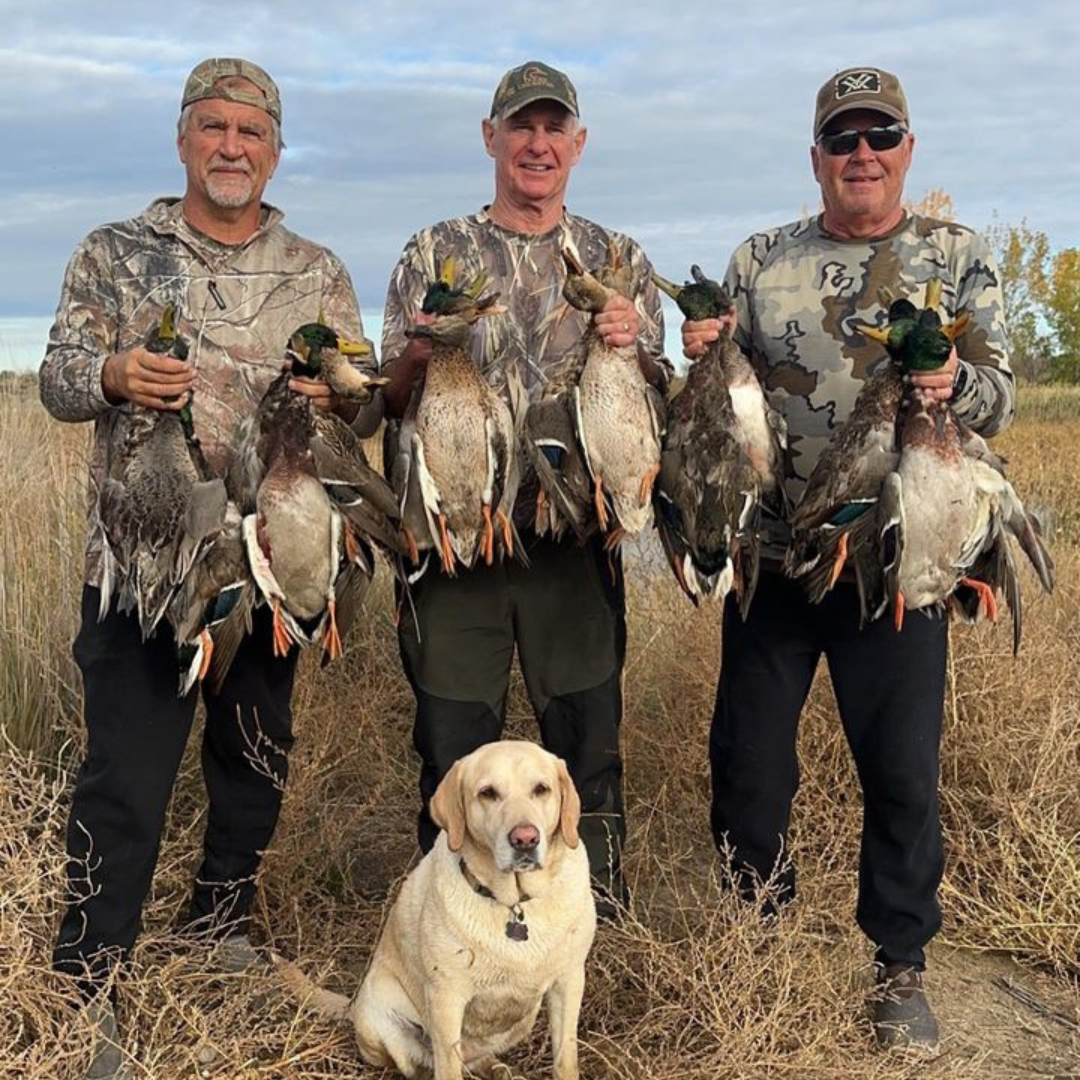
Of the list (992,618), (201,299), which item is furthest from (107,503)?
(992,618)

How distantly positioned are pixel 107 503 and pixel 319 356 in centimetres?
85

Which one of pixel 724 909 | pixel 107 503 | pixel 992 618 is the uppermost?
pixel 107 503

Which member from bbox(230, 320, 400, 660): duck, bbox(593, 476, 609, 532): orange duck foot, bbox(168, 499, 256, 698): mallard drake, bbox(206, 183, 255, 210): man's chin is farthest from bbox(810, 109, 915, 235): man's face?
bbox(168, 499, 256, 698): mallard drake

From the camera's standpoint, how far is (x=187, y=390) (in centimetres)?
397

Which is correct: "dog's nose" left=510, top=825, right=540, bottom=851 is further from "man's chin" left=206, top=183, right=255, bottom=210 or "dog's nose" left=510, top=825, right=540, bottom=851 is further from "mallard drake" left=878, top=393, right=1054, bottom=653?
"man's chin" left=206, top=183, right=255, bottom=210

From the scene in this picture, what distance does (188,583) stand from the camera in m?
4.01

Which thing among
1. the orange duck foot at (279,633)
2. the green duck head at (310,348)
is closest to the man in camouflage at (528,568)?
the green duck head at (310,348)

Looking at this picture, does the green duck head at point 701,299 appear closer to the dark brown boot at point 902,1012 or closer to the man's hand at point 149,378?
the man's hand at point 149,378

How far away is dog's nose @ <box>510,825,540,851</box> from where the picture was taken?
352cm

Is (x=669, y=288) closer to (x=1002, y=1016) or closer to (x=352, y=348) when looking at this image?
(x=352, y=348)

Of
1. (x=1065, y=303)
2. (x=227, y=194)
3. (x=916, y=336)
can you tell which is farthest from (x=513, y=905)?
(x=1065, y=303)

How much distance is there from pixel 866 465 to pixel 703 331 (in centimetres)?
73

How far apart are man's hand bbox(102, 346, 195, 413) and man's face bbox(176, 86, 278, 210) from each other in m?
0.76

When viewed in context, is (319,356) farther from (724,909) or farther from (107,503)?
(724,909)
